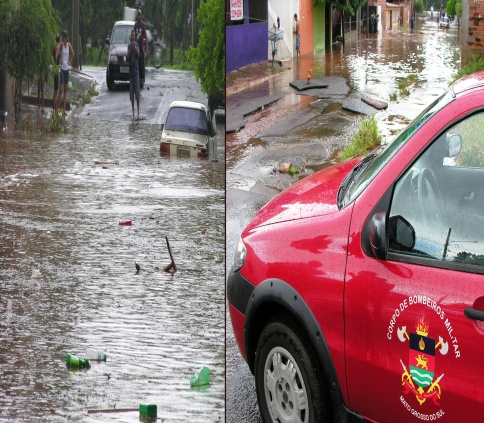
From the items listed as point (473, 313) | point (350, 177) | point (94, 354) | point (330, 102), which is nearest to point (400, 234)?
point (473, 313)

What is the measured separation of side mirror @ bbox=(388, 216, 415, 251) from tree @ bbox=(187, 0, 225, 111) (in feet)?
3.41

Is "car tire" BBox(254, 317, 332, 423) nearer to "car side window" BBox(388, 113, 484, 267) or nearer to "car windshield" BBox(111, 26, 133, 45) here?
"car side window" BBox(388, 113, 484, 267)

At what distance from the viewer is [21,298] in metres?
3.59

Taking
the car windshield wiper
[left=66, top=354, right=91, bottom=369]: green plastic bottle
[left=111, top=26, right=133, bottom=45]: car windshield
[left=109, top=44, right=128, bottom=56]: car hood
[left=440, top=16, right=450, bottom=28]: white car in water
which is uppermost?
[left=440, top=16, right=450, bottom=28]: white car in water

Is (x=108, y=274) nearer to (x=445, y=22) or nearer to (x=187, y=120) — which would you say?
(x=187, y=120)

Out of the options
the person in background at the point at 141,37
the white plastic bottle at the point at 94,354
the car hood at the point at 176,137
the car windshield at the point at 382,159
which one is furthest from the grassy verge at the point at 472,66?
the white plastic bottle at the point at 94,354

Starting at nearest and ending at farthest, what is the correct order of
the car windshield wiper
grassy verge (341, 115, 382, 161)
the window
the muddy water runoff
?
the car windshield wiper, grassy verge (341, 115, 382, 161), the muddy water runoff, the window

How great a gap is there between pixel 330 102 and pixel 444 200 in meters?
2.40

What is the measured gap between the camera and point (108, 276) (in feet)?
11.8

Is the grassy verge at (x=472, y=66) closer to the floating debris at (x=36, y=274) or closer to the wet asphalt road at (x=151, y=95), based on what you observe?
the wet asphalt road at (x=151, y=95)

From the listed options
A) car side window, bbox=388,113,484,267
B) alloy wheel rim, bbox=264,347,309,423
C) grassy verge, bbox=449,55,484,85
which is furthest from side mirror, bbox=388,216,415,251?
grassy verge, bbox=449,55,484,85

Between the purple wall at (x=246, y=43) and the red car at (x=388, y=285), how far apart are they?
1838 millimetres

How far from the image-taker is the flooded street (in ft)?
11.4

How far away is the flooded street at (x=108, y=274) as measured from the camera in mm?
3461
